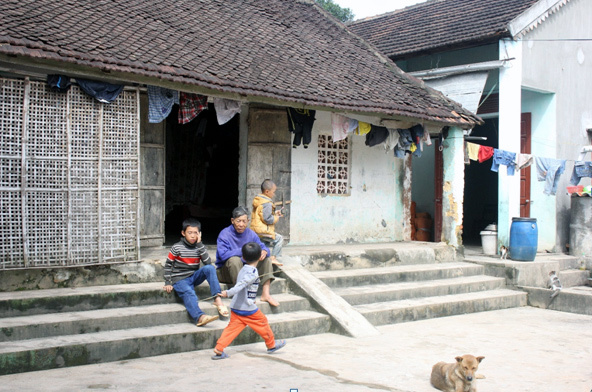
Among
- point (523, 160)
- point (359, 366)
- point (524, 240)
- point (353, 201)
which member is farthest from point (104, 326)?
point (523, 160)

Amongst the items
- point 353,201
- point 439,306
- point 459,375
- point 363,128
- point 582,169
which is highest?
point 363,128

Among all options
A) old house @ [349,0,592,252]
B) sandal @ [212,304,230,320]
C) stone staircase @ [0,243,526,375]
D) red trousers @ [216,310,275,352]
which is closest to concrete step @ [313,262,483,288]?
stone staircase @ [0,243,526,375]

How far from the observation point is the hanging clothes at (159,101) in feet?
26.8

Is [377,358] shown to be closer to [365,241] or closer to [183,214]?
[365,241]

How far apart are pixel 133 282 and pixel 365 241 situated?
5572 millimetres

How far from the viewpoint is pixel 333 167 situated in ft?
38.2

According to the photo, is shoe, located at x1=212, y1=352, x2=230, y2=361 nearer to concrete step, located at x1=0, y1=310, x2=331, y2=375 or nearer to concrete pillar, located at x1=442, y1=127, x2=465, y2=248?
concrete step, located at x1=0, y1=310, x2=331, y2=375

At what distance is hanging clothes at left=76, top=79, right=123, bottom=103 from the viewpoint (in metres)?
7.37

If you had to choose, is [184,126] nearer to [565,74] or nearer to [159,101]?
[159,101]

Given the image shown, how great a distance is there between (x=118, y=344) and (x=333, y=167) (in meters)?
6.49

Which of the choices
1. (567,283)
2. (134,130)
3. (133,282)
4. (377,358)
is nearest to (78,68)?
(134,130)

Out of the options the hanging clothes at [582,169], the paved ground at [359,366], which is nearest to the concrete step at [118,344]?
the paved ground at [359,366]

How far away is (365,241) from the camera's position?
12086mm

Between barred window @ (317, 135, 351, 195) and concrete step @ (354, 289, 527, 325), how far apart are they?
3.11 metres
